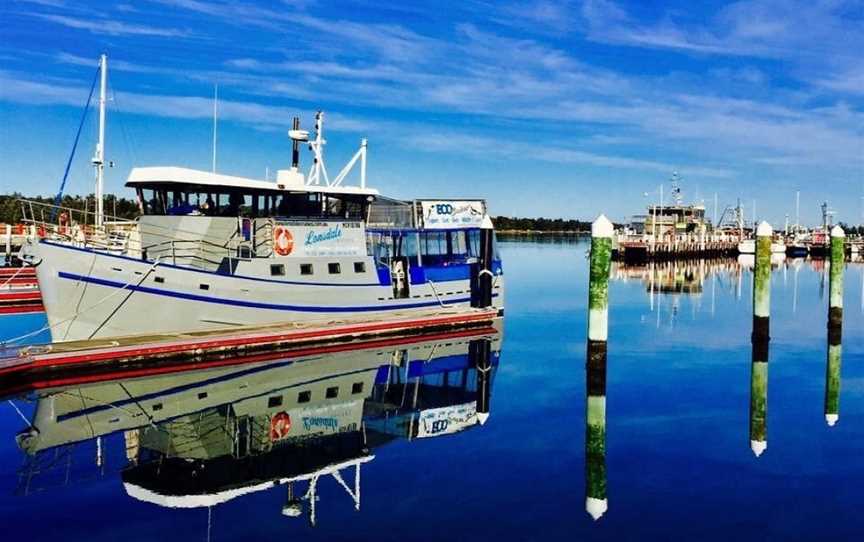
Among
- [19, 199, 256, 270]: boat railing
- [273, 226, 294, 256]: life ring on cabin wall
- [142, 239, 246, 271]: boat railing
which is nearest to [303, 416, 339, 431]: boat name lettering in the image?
[19, 199, 256, 270]: boat railing

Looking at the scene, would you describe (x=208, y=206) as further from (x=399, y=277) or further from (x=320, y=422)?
(x=320, y=422)

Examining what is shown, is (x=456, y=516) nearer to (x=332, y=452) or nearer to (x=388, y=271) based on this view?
(x=332, y=452)

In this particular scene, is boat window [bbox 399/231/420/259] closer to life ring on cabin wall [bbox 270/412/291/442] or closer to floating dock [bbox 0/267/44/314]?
life ring on cabin wall [bbox 270/412/291/442]

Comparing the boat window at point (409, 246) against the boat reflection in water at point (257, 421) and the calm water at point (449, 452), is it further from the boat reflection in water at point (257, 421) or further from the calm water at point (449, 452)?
the boat reflection in water at point (257, 421)

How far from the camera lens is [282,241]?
87.0ft

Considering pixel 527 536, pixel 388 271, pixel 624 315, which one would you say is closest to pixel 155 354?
pixel 388 271

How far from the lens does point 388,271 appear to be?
30.1 m

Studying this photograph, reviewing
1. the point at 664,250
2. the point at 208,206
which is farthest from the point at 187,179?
the point at 664,250

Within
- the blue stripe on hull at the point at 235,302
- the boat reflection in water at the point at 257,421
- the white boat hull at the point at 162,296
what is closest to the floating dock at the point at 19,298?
the white boat hull at the point at 162,296

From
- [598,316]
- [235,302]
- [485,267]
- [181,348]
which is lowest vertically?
[181,348]

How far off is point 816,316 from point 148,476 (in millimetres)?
35757

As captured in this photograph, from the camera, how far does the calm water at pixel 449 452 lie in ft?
38.5

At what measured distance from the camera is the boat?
2288cm

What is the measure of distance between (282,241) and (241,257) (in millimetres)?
1496
